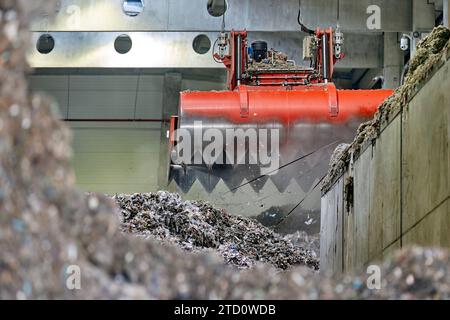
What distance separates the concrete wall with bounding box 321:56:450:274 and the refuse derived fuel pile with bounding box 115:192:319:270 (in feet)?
5.33

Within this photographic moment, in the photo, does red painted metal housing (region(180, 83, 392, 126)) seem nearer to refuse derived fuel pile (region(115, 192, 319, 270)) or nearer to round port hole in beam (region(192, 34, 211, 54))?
refuse derived fuel pile (region(115, 192, 319, 270))

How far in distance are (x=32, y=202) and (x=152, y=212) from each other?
5.92 meters

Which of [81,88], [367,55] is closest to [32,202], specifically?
[367,55]

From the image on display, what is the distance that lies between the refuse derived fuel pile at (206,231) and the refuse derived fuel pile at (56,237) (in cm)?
515

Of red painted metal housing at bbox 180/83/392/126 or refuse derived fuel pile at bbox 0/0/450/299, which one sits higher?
red painted metal housing at bbox 180/83/392/126

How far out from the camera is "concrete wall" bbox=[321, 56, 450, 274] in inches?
121

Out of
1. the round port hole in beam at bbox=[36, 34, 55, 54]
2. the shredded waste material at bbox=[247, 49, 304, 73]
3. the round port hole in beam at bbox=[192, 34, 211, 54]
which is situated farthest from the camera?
the round port hole in beam at bbox=[192, 34, 211, 54]

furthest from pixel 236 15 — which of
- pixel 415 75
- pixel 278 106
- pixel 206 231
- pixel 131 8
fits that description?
pixel 415 75

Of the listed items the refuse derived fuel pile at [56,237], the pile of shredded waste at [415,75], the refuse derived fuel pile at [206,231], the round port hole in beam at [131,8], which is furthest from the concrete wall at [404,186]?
the round port hole in beam at [131,8]

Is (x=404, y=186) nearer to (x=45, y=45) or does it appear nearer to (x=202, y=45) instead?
(x=202, y=45)

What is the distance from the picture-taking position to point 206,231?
7008mm

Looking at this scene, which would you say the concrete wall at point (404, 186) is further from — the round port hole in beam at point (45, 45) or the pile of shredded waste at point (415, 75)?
the round port hole in beam at point (45, 45)

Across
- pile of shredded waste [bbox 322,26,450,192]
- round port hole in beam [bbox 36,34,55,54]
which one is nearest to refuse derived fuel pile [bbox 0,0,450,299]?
pile of shredded waste [bbox 322,26,450,192]

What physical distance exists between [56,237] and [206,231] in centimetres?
596
